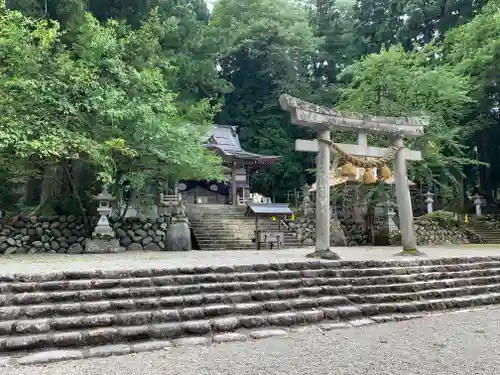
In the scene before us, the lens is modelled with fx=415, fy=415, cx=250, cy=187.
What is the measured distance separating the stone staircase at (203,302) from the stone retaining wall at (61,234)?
882 cm

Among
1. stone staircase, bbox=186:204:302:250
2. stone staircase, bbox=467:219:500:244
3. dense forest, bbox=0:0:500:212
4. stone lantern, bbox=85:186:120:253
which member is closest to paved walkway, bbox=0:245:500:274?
stone lantern, bbox=85:186:120:253

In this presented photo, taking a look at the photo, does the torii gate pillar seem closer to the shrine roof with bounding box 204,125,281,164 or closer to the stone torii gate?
the stone torii gate

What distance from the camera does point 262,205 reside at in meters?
15.6

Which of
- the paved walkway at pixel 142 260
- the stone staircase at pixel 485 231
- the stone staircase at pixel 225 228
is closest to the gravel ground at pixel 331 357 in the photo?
the paved walkway at pixel 142 260

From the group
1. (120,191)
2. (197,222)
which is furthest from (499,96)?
(120,191)

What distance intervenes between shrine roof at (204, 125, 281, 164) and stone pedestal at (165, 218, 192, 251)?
7027 millimetres

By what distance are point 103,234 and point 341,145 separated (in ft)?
27.2

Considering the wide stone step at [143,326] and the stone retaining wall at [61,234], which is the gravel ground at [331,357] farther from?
the stone retaining wall at [61,234]

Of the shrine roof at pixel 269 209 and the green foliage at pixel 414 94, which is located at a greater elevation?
the green foliage at pixel 414 94

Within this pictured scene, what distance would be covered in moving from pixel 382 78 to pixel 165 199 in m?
10.8

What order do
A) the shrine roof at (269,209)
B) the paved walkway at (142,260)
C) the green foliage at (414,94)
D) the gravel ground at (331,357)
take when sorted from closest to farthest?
1. the gravel ground at (331,357)
2. the paved walkway at (142,260)
3. the shrine roof at (269,209)
4. the green foliage at (414,94)

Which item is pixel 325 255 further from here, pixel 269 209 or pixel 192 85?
pixel 192 85

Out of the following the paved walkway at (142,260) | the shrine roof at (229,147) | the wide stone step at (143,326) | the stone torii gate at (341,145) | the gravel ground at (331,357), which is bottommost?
the gravel ground at (331,357)

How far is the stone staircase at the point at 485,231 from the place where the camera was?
1941 centimetres
